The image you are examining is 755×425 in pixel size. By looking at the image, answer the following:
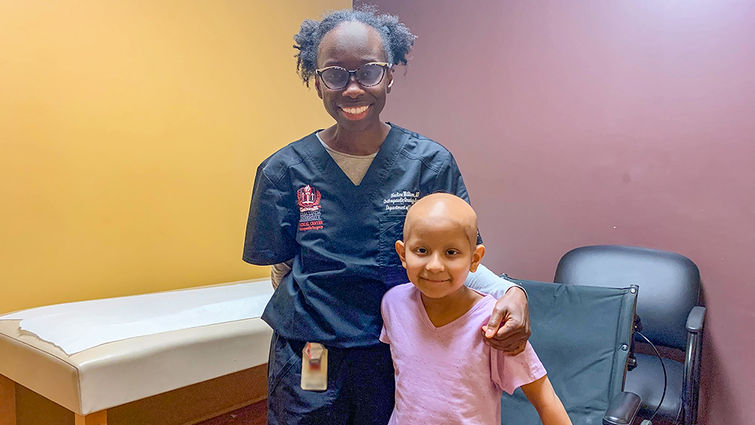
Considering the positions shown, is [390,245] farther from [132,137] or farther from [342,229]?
[132,137]

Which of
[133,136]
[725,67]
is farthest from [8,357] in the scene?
[725,67]

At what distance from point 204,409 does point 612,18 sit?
2513mm

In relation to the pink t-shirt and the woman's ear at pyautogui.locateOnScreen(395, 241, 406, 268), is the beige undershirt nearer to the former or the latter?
the woman's ear at pyautogui.locateOnScreen(395, 241, 406, 268)

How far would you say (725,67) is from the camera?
1920 mm

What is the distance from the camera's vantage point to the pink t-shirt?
944 mm

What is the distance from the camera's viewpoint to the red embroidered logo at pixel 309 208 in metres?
1.10

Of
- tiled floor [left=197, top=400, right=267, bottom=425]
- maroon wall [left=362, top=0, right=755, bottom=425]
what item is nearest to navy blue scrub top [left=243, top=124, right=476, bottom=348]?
maroon wall [left=362, top=0, right=755, bottom=425]

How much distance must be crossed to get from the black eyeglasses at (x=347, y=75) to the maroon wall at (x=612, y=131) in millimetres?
1455

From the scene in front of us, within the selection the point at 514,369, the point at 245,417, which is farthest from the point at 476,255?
the point at 245,417

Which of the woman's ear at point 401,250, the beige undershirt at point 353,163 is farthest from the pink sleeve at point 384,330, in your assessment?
the beige undershirt at point 353,163

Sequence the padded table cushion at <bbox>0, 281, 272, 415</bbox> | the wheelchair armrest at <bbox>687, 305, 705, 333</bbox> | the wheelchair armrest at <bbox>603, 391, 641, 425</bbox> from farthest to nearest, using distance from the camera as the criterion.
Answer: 1. the wheelchair armrest at <bbox>687, 305, 705, 333</bbox>
2. the padded table cushion at <bbox>0, 281, 272, 415</bbox>
3. the wheelchair armrest at <bbox>603, 391, 641, 425</bbox>

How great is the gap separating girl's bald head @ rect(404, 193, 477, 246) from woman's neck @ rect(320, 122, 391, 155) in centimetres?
23

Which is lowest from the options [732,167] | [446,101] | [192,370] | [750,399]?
[750,399]

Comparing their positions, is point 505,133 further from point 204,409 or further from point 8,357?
point 8,357
